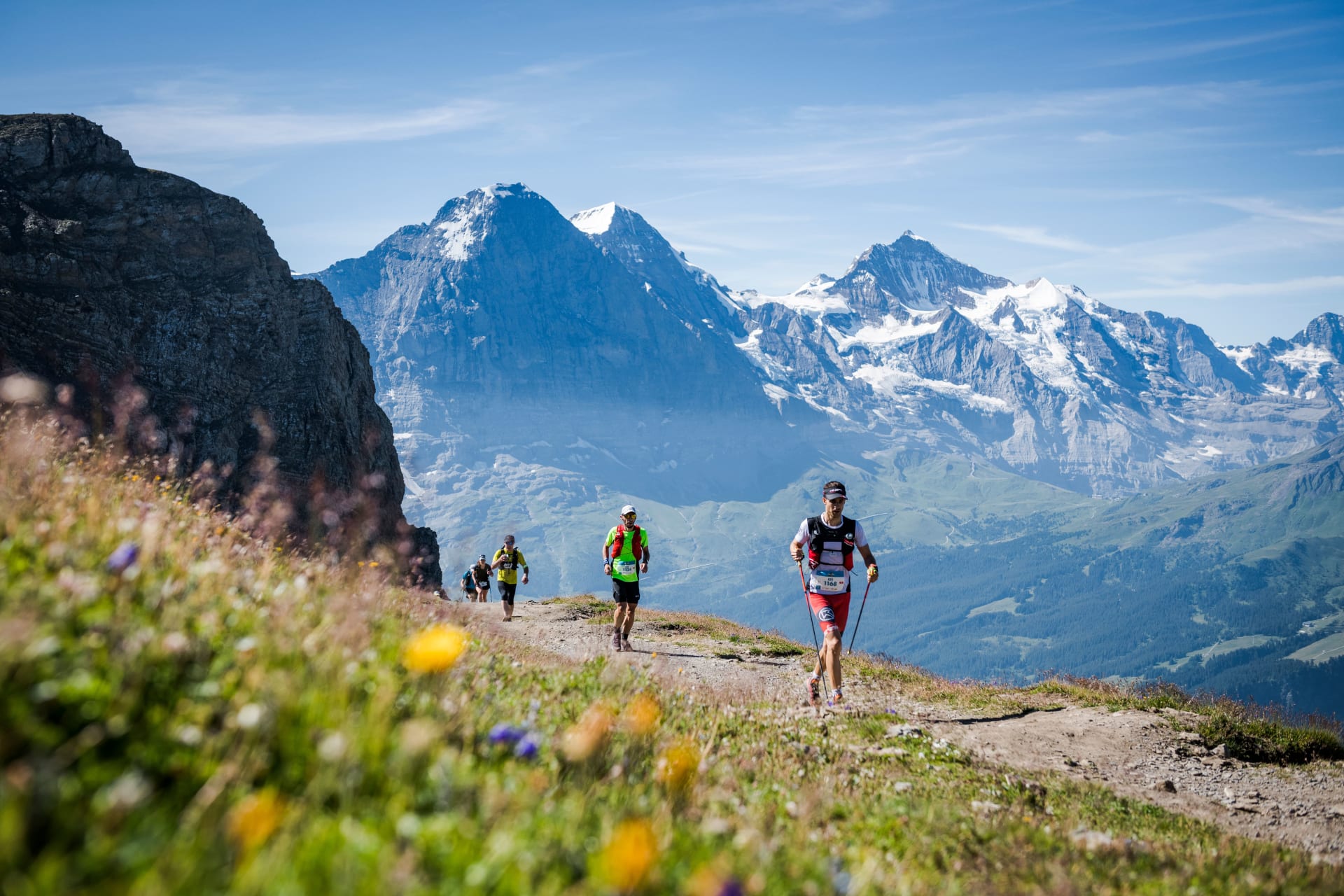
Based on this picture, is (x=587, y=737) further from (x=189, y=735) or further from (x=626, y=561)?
(x=626, y=561)

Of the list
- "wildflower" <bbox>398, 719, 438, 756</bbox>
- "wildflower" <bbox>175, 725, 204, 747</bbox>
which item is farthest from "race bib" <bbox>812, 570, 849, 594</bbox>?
"wildflower" <bbox>175, 725, 204, 747</bbox>

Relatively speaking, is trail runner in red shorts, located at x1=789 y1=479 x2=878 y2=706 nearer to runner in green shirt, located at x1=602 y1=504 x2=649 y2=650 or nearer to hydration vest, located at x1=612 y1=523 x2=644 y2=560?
runner in green shirt, located at x1=602 y1=504 x2=649 y2=650

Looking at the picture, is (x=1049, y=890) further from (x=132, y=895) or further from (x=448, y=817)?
(x=132, y=895)

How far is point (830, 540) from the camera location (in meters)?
12.1

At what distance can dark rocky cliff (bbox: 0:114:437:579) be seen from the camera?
115 feet

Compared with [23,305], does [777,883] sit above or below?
below

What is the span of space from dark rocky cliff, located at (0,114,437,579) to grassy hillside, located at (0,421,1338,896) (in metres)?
26.8

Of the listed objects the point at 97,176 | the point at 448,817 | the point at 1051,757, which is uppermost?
the point at 97,176

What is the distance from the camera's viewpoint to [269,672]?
3.53 meters

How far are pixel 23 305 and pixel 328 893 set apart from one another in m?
41.6

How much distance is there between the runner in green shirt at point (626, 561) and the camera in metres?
16.8

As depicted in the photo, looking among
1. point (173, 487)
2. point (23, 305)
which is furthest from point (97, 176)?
point (173, 487)

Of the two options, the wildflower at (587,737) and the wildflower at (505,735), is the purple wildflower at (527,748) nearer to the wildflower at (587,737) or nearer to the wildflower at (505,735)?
the wildflower at (505,735)

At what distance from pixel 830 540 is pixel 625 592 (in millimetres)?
6439
